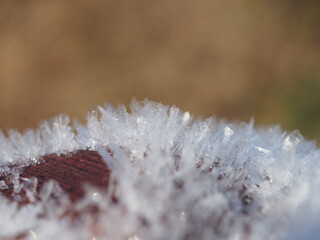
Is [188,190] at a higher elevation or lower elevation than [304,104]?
lower

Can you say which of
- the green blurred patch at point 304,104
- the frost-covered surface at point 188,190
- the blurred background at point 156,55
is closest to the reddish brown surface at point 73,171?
the frost-covered surface at point 188,190

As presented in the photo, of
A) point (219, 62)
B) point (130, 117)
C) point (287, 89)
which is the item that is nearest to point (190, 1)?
point (219, 62)

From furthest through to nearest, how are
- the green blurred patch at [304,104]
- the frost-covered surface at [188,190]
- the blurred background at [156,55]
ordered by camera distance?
the blurred background at [156,55] → the green blurred patch at [304,104] → the frost-covered surface at [188,190]

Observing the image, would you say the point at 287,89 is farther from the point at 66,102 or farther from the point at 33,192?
the point at 33,192

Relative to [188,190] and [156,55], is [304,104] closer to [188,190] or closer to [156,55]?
[156,55]

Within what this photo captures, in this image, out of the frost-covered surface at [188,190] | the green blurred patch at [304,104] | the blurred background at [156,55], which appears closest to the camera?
the frost-covered surface at [188,190]

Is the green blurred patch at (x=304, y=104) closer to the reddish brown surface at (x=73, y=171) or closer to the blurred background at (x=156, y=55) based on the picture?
the blurred background at (x=156, y=55)

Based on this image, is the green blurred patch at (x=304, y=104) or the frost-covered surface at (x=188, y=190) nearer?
the frost-covered surface at (x=188, y=190)

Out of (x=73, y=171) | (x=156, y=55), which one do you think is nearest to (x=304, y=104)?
(x=156, y=55)

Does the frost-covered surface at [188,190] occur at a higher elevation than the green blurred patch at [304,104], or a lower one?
lower
